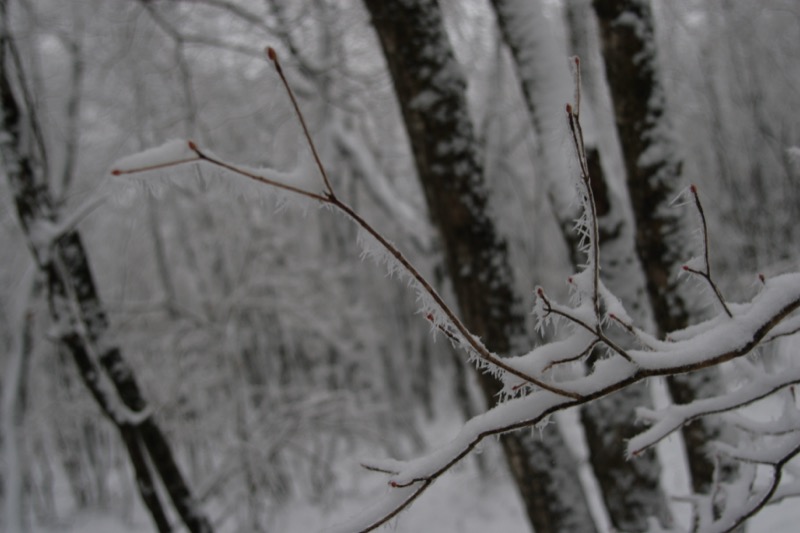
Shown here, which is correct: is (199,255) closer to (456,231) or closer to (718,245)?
(456,231)

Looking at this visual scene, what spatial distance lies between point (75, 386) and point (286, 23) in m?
6.27

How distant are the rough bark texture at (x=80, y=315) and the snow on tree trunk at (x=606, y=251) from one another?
1972 millimetres

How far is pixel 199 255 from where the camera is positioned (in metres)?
10.1

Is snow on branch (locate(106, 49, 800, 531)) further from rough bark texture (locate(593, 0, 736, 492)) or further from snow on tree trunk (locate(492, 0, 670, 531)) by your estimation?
snow on tree trunk (locate(492, 0, 670, 531))

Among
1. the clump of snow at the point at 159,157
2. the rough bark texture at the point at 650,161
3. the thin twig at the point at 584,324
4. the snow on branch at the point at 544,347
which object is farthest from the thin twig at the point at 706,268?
the rough bark texture at the point at 650,161

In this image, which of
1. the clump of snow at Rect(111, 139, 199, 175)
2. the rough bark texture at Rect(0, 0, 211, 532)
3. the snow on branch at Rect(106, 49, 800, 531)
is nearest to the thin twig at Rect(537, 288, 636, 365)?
the snow on branch at Rect(106, 49, 800, 531)

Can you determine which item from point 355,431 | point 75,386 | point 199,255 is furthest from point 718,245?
point 75,386

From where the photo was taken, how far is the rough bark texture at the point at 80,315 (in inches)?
92.3

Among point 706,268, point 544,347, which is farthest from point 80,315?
point 706,268

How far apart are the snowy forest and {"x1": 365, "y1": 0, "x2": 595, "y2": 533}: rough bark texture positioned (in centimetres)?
1

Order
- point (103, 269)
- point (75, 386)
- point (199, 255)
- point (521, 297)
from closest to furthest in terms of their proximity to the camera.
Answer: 1. point (521, 297)
2. point (75, 386)
3. point (199, 255)
4. point (103, 269)

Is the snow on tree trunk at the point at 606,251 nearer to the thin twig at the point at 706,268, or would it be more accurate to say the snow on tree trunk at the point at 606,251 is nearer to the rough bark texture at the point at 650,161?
the rough bark texture at the point at 650,161

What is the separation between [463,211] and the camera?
7.45 ft

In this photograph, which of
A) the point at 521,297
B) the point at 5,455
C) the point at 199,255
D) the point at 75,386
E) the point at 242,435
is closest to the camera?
the point at 521,297
